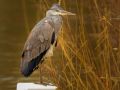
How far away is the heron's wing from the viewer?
10.1ft

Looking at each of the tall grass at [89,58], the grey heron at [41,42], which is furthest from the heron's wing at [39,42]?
the tall grass at [89,58]

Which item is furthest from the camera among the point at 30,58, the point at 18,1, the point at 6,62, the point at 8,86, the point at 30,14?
the point at 18,1

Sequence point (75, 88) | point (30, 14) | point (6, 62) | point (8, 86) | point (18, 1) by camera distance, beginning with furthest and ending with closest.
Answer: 1. point (18, 1)
2. point (30, 14)
3. point (6, 62)
4. point (8, 86)
5. point (75, 88)

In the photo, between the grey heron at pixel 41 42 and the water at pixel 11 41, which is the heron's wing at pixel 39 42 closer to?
the grey heron at pixel 41 42

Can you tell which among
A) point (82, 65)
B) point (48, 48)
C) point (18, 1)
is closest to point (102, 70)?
point (82, 65)

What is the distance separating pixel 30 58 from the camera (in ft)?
10.0

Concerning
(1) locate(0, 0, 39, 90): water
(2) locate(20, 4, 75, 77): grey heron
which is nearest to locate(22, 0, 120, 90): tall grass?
(2) locate(20, 4, 75, 77): grey heron

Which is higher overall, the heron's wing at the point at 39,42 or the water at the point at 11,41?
the heron's wing at the point at 39,42

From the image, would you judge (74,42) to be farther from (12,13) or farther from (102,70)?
(12,13)

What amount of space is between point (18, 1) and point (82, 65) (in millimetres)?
6295

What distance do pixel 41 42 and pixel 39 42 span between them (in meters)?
0.01

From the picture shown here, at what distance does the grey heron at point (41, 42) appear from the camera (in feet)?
9.96

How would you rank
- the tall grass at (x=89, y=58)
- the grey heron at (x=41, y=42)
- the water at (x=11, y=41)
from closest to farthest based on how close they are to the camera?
the grey heron at (x=41, y=42)
the tall grass at (x=89, y=58)
the water at (x=11, y=41)

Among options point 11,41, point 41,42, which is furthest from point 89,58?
point 11,41
